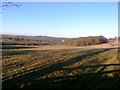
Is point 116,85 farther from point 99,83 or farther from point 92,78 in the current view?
point 92,78

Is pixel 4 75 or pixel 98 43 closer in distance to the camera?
pixel 4 75

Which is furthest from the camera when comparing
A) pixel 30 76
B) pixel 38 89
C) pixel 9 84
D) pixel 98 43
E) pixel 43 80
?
pixel 98 43

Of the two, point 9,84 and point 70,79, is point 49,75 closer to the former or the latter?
point 70,79

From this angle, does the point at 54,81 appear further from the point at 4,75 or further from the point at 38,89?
the point at 4,75

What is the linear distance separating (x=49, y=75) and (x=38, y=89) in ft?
9.96

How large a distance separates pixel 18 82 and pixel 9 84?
19.4 inches

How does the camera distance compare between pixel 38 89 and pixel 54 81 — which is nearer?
pixel 38 89

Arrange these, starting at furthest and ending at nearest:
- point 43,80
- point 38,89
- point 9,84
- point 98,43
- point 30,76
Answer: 1. point 98,43
2. point 30,76
3. point 43,80
4. point 9,84
5. point 38,89

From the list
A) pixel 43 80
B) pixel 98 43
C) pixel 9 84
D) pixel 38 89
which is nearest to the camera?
pixel 38 89

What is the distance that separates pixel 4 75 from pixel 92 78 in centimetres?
454

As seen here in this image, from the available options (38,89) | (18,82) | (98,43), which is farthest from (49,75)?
(98,43)

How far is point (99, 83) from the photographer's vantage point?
1059cm

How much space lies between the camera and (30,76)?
40.5 feet

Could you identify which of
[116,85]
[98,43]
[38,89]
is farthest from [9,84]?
[98,43]
